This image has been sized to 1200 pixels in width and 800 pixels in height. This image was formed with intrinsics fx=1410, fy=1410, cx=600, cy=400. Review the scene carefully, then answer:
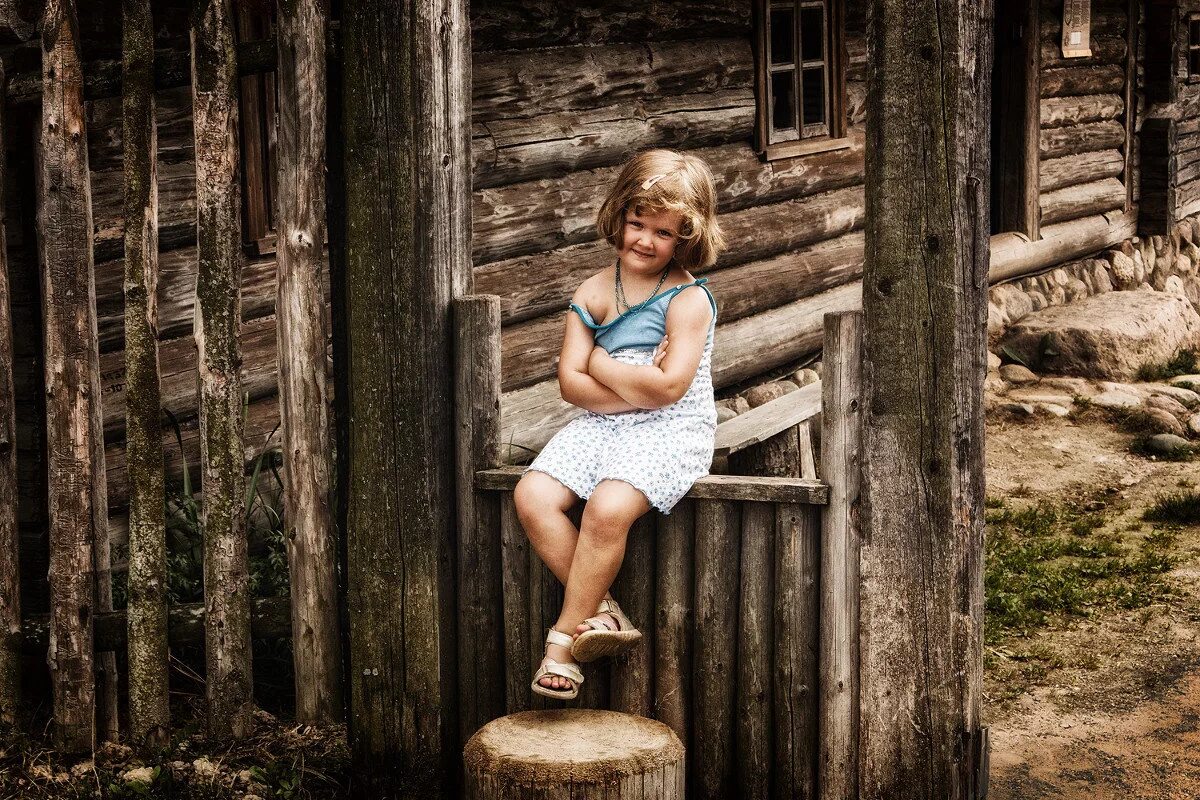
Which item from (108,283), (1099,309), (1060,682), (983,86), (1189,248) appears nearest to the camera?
(983,86)

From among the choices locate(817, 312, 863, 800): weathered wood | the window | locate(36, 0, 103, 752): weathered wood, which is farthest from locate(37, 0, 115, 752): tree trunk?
the window

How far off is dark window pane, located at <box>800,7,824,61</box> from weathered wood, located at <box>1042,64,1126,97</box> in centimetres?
303

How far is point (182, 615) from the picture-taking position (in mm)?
3354

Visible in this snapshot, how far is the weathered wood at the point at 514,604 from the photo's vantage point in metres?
3.31

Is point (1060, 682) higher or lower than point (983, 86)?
lower

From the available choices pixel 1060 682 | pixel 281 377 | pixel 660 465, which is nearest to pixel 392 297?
pixel 281 377

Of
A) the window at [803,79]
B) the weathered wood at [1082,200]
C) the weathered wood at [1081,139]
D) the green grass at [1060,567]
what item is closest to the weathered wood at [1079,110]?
the weathered wood at [1081,139]

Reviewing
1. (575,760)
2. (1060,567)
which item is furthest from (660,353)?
(1060,567)

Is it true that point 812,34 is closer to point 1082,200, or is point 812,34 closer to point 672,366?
point 1082,200

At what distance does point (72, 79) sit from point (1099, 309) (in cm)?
775

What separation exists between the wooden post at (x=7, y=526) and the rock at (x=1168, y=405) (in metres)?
6.39

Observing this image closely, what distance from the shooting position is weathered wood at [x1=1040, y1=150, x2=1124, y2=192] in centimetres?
1044

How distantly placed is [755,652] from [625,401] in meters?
0.64

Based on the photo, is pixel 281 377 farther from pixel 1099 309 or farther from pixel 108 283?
pixel 1099 309
